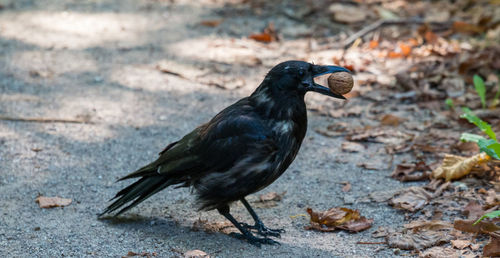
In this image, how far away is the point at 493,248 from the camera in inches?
142

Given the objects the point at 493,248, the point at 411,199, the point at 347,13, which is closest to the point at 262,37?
the point at 347,13

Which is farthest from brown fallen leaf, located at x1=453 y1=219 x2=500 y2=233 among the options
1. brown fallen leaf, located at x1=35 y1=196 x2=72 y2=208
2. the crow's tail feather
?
brown fallen leaf, located at x1=35 y1=196 x2=72 y2=208

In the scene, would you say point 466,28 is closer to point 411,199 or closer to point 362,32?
point 362,32

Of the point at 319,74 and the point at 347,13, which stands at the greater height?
the point at 319,74

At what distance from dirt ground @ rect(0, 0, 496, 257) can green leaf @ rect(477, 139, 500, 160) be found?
0.73 metres

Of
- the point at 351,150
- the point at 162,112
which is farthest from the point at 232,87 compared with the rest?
the point at 351,150

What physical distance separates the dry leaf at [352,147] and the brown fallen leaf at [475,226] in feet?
5.41

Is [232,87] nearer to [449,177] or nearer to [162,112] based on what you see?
[162,112]

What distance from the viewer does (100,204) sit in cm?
A: 463

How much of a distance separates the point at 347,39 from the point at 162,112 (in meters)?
2.75

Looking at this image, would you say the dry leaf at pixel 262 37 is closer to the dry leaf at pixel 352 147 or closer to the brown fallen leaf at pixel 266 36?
the brown fallen leaf at pixel 266 36

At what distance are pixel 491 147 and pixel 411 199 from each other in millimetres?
725

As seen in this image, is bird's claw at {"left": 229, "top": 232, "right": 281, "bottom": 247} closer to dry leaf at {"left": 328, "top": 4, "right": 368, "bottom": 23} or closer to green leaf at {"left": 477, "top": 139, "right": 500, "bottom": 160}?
green leaf at {"left": 477, "top": 139, "right": 500, "bottom": 160}

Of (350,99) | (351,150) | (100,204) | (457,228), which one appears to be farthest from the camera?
(350,99)
